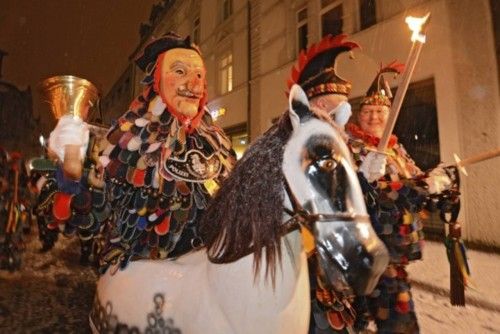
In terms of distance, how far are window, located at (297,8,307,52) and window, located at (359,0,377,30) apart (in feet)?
7.60

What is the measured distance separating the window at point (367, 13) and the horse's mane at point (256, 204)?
9211mm

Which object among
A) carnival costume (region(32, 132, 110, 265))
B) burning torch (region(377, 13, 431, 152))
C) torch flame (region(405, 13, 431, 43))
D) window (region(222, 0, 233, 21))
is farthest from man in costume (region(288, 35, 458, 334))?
window (region(222, 0, 233, 21))

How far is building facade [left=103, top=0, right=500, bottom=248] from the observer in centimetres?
706

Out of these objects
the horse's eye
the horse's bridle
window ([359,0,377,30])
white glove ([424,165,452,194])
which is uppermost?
window ([359,0,377,30])

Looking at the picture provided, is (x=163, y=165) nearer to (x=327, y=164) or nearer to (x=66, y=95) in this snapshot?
(x=66, y=95)

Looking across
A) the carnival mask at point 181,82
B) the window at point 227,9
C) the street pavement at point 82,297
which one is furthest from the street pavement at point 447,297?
the window at point 227,9

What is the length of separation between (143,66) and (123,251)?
1280 millimetres

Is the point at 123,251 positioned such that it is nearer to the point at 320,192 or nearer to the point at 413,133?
the point at 320,192

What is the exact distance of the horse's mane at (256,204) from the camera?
1.40 metres

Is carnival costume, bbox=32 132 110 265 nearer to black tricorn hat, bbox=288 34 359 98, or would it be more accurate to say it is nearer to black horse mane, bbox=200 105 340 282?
black horse mane, bbox=200 105 340 282

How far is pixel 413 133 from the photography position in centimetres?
862

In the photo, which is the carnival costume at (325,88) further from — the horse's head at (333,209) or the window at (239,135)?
the window at (239,135)

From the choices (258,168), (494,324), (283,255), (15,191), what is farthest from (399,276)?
(15,191)

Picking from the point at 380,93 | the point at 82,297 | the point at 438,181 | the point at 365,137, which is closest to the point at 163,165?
the point at 365,137
